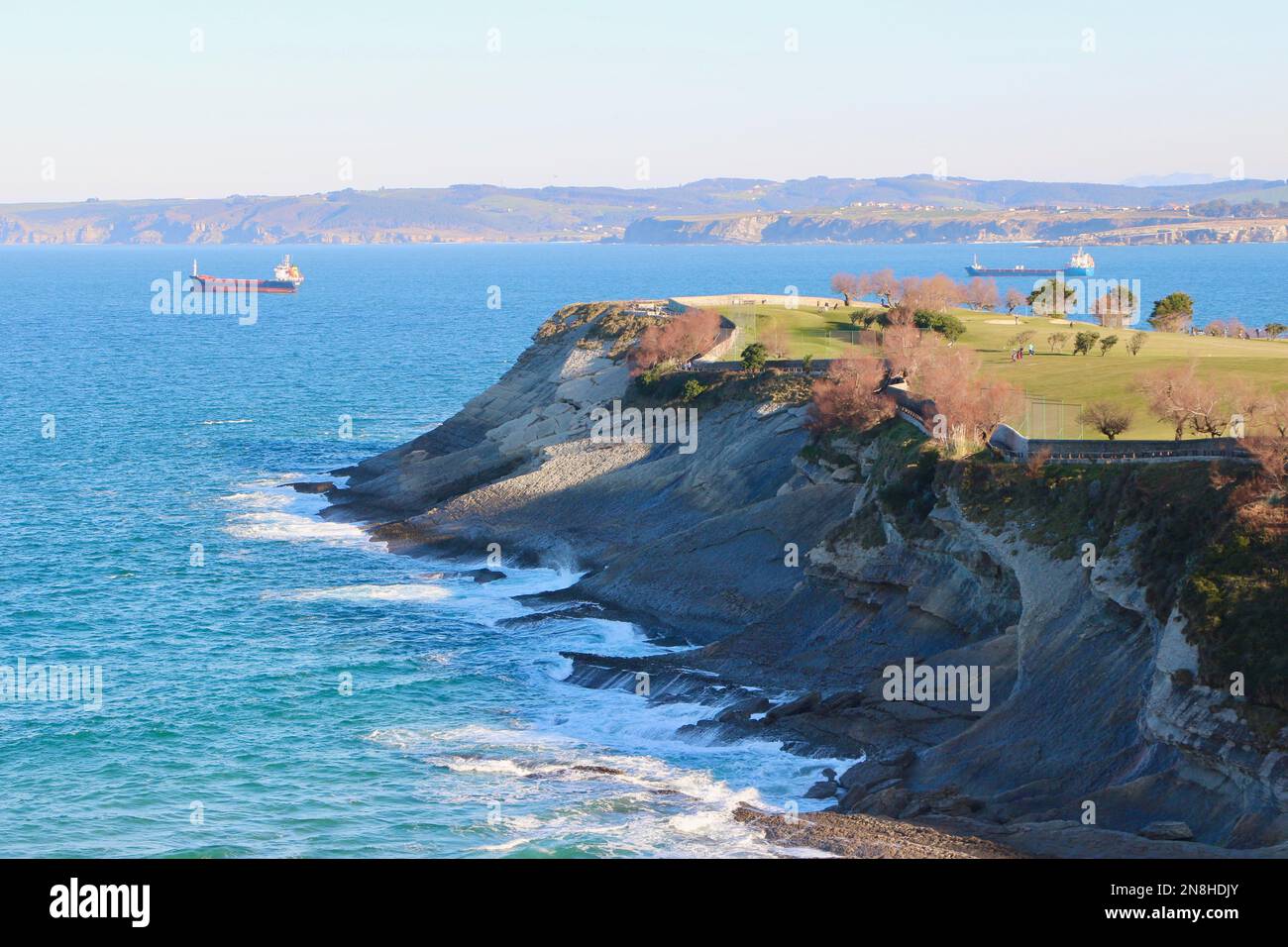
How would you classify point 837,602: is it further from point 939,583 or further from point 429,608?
point 429,608

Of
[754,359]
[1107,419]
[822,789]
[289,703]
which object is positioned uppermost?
[754,359]

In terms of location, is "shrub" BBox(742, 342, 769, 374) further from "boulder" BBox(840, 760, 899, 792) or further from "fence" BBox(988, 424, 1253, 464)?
"boulder" BBox(840, 760, 899, 792)

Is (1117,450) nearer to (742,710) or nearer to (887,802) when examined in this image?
(742,710)

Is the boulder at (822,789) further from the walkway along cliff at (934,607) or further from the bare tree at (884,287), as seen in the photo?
the bare tree at (884,287)

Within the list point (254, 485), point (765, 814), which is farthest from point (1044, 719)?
point (254, 485)

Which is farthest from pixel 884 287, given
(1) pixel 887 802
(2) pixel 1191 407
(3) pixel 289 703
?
(1) pixel 887 802

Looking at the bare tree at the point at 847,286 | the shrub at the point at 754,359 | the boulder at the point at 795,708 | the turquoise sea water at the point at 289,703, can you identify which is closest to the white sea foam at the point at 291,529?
the turquoise sea water at the point at 289,703

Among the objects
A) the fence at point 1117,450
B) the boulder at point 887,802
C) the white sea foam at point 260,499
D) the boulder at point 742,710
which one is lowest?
the boulder at point 887,802

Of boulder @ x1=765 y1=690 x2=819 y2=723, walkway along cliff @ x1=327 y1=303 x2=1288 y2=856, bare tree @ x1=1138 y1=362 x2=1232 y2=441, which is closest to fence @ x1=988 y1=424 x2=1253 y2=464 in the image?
walkway along cliff @ x1=327 y1=303 x2=1288 y2=856
